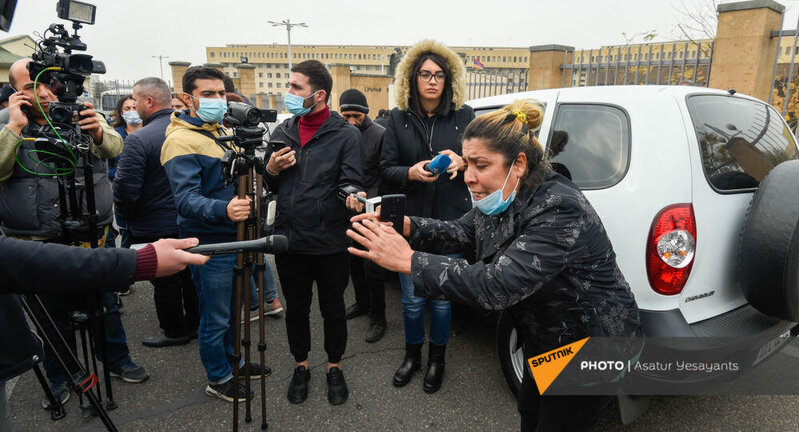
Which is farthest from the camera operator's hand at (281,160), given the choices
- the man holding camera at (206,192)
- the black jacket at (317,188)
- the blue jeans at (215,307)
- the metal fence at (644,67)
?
the metal fence at (644,67)

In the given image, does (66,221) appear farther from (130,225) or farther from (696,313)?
(696,313)

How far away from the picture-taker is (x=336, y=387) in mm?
2840

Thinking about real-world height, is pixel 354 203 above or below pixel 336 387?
above

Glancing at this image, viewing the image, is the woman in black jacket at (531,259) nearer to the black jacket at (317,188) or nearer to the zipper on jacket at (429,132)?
the black jacket at (317,188)

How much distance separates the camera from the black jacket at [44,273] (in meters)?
1.32

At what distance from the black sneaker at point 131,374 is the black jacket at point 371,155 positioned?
2.04 m

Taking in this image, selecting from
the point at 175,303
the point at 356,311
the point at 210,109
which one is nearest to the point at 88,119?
the point at 210,109

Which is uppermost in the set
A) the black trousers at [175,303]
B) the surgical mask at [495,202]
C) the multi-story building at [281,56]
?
the multi-story building at [281,56]

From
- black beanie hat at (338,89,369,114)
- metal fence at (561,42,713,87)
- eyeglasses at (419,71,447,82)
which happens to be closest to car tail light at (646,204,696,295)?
eyeglasses at (419,71,447,82)

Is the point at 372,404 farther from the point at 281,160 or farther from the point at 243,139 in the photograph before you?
the point at 243,139

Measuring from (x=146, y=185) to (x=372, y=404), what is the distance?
2.23m

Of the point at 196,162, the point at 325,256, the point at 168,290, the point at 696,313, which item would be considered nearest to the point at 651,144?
the point at 696,313

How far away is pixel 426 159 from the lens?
300cm

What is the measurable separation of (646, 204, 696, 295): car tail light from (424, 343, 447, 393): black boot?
142 centimetres
